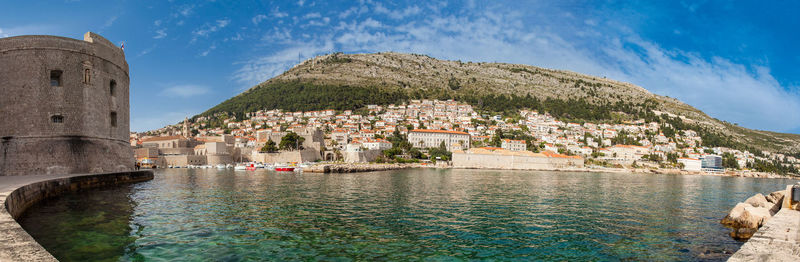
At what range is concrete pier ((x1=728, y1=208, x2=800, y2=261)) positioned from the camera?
476cm

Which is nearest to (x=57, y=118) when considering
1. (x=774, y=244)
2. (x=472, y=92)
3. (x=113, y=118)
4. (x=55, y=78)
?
(x=55, y=78)

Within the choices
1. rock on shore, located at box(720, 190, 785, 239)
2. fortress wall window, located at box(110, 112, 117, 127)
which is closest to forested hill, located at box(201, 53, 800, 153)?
fortress wall window, located at box(110, 112, 117, 127)

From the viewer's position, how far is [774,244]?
5.36 meters

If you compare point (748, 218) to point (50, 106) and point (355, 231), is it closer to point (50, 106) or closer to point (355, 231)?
point (355, 231)

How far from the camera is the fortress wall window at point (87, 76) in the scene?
1662 centimetres

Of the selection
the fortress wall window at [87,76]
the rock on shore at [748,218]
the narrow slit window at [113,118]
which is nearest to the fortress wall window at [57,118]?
the fortress wall window at [87,76]

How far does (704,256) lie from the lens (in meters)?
7.54

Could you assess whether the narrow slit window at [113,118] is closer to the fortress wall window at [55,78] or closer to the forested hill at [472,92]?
the fortress wall window at [55,78]

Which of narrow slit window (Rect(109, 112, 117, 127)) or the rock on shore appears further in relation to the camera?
narrow slit window (Rect(109, 112, 117, 127))

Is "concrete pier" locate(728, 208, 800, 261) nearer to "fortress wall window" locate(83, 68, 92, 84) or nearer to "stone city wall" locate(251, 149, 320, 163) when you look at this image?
"fortress wall window" locate(83, 68, 92, 84)

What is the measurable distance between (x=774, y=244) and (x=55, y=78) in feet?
72.6

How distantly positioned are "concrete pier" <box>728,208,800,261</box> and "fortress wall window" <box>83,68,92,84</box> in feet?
67.2

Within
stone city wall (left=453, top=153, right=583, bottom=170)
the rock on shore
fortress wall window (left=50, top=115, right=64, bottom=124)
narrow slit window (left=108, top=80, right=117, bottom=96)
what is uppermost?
narrow slit window (left=108, top=80, right=117, bottom=96)

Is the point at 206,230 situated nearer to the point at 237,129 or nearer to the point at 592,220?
the point at 592,220
